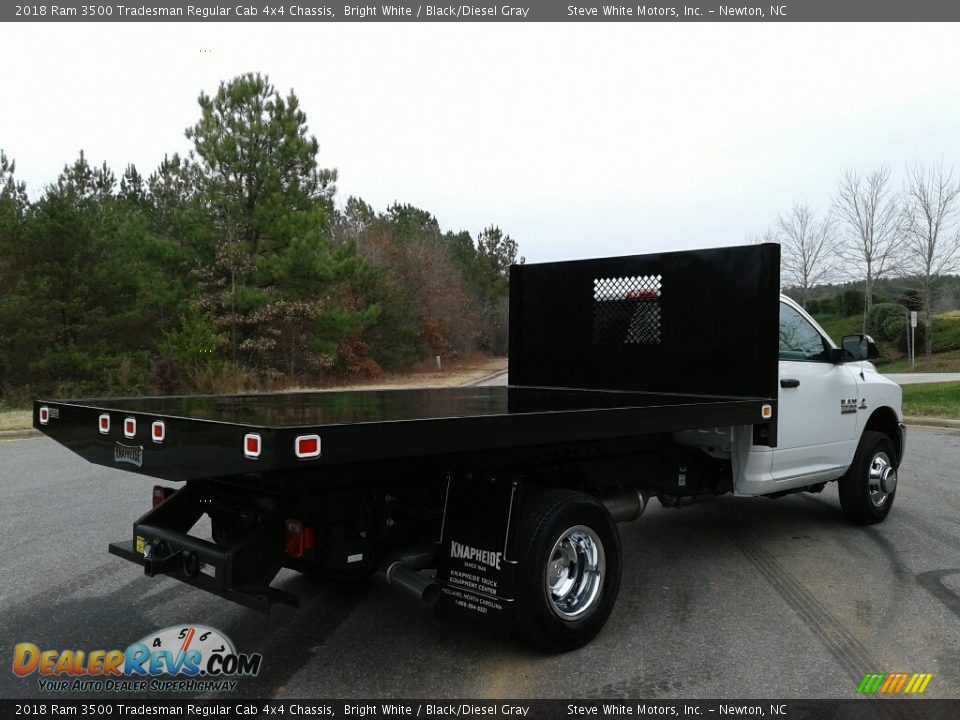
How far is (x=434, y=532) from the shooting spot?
4172 mm

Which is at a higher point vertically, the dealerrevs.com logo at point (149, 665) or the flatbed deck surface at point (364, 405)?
the flatbed deck surface at point (364, 405)

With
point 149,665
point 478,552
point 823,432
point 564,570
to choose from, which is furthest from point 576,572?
point 823,432

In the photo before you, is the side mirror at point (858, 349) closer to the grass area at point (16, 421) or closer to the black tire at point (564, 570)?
the black tire at point (564, 570)

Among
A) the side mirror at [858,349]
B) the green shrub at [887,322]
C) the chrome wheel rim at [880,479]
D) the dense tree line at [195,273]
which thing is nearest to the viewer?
the side mirror at [858,349]

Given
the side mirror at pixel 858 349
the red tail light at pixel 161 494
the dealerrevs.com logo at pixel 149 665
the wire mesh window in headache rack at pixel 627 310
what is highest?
the wire mesh window in headache rack at pixel 627 310

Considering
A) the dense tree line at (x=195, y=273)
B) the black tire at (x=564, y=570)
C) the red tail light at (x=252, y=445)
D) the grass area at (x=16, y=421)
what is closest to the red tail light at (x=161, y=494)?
the red tail light at (x=252, y=445)

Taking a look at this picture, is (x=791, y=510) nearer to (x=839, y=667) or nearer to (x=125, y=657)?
(x=839, y=667)

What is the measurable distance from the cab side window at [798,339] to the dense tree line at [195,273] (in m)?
18.8

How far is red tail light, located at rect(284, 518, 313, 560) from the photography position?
3648 mm

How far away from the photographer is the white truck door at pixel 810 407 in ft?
18.6

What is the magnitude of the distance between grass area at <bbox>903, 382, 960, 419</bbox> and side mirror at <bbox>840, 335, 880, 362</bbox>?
11.0 m

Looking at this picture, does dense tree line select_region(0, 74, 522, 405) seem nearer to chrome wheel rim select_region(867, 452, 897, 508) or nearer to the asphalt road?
the asphalt road

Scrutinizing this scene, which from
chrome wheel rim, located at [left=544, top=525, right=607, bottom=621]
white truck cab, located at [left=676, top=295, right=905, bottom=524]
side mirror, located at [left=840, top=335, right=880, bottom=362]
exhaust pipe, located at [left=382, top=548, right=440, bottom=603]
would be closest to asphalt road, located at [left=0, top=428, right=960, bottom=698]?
chrome wheel rim, located at [left=544, top=525, right=607, bottom=621]

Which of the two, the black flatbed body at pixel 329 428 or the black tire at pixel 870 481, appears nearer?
the black flatbed body at pixel 329 428
